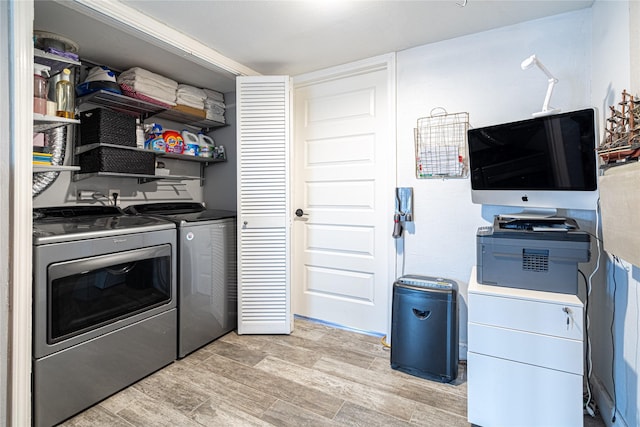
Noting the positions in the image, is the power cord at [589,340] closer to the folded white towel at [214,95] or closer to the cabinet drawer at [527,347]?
the cabinet drawer at [527,347]

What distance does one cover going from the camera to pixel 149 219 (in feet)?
7.09

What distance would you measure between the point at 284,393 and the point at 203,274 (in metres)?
1.05

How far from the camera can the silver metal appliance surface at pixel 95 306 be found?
1523 mm

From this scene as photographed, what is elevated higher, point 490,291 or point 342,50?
point 342,50

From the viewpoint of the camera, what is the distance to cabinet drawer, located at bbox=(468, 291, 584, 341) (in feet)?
4.49

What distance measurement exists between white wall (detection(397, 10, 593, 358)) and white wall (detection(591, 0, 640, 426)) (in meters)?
0.13

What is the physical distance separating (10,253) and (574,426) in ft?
8.62

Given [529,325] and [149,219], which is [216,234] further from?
[529,325]

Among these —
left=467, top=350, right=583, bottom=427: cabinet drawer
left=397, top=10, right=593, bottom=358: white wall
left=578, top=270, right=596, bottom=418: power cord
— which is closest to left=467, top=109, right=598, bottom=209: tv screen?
left=397, top=10, right=593, bottom=358: white wall

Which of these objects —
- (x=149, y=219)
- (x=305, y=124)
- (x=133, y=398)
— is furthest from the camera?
(x=305, y=124)

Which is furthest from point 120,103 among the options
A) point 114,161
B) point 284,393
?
point 284,393

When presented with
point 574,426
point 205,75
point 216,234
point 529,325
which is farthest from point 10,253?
point 574,426

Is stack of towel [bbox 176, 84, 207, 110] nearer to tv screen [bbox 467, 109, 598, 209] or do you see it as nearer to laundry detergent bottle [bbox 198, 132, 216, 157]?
laundry detergent bottle [bbox 198, 132, 216, 157]

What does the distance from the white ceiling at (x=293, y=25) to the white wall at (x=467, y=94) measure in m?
0.10
